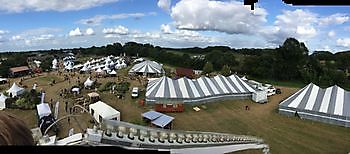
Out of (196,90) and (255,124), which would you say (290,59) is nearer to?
(196,90)

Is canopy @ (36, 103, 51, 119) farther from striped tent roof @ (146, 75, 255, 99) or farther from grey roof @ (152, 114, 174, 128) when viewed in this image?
striped tent roof @ (146, 75, 255, 99)

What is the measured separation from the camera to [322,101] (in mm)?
10641

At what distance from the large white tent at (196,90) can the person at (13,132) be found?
1095 centimetres

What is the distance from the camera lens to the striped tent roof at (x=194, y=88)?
39.2 feet

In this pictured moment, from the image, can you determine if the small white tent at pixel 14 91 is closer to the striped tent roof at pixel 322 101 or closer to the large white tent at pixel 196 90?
the large white tent at pixel 196 90

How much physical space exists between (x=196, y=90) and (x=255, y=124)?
3.52 meters

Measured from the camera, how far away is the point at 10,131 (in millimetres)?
608

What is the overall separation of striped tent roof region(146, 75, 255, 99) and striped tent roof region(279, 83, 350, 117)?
111 inches

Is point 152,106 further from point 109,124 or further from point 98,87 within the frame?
point 109,124

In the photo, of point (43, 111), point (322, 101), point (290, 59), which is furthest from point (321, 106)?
point (290, 59)

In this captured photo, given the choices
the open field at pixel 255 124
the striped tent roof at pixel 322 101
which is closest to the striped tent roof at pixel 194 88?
the open field at pixel 255 124

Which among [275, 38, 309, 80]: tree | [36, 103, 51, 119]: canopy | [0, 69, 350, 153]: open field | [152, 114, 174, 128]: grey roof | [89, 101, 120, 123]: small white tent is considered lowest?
[0, 69, 350, 153]: open field

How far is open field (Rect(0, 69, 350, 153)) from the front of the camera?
796cm

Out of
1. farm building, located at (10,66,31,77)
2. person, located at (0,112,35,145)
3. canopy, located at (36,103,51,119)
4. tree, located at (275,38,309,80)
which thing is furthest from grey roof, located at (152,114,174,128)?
farm building, located at (10,66,31,77)
